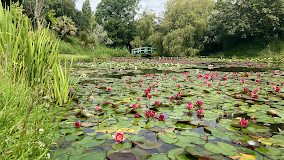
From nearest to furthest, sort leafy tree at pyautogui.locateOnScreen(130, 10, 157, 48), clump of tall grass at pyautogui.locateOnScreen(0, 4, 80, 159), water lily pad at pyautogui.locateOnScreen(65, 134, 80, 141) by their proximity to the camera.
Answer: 1. clump of tall grass at pyautogui.locateOnScreen(0, 4, 80, 159)
2. water lily pad at pyautogui.locateOnScreen(65, 134, 80, 141)
3. leafy tree at pyautogui.locateOnScreen(130, 10, 157, 48)

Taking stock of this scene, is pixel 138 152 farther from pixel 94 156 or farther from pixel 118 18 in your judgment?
pixel 118 18

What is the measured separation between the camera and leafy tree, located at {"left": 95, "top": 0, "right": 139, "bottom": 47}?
98.3 feet

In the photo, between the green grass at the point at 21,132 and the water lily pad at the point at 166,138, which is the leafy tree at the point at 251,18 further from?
the green grass at the point at 21,132

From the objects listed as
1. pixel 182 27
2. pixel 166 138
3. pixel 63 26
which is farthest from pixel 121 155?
pixel 63 26

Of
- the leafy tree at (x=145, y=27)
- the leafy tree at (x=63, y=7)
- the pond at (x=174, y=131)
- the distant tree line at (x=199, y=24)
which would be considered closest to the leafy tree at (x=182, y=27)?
the distant tree line at (x=199, y=24)

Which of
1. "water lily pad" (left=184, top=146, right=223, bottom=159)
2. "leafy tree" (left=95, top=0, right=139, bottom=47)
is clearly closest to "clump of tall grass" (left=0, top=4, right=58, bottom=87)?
"water lily pad" (left=184, top=146, right=223, bottom=159)

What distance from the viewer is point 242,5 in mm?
16109

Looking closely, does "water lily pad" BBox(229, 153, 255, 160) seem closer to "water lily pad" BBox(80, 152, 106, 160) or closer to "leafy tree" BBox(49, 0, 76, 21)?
"water lily pad" BBox(80, 152, 106, 160)

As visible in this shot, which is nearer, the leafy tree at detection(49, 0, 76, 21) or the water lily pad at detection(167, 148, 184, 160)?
the water lily pad at detection(167, 148, 184, 160)

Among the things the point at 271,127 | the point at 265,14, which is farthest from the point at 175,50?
the point at 271,127

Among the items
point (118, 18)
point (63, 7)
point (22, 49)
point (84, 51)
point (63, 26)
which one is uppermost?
point (118, 18)

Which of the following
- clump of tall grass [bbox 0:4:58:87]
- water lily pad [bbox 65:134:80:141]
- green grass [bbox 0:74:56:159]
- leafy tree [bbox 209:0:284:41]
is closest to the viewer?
green grass [bbox 0:74:56:159]

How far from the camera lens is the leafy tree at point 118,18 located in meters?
30.0

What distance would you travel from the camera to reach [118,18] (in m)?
31.8
